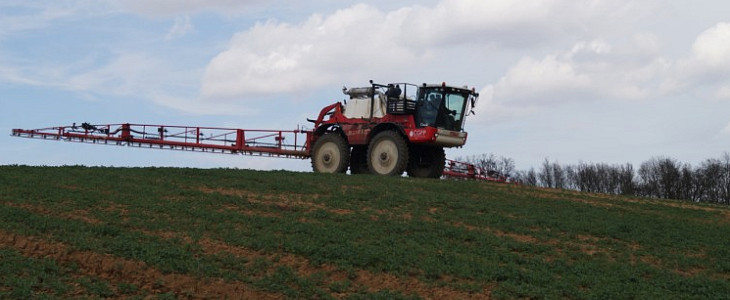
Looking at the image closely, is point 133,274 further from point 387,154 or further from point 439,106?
point 439,106

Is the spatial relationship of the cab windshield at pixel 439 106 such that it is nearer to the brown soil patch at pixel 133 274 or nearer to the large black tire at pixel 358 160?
the large black tire at pixel 358 160

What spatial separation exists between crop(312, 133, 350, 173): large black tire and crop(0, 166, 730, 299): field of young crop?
613 centimetres

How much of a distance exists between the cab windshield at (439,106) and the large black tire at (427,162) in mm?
1634

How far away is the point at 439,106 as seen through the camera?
88.2 feet

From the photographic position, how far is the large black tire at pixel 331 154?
2852 cm

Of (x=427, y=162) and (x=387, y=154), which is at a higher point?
(x=387, y=154)

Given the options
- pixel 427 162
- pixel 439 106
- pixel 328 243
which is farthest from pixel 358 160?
pixel 328 243

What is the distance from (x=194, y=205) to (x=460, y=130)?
40.6 ft

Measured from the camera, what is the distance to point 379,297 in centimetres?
1180

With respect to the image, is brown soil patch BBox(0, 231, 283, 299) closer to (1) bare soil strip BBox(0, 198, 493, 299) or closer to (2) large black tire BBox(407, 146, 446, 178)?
(1) bare soil strip BBox(0, 198, 493, 299)

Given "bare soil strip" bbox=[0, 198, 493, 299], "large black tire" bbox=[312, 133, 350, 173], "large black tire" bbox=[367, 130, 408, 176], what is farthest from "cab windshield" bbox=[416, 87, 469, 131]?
"bare soil strip" bbox=[0, 198, 493, 299]

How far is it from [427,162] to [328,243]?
577 inches

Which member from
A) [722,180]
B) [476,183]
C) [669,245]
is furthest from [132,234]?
[722,180]

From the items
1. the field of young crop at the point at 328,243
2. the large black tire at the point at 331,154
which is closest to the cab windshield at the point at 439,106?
the large black tire at the point at 331,154
